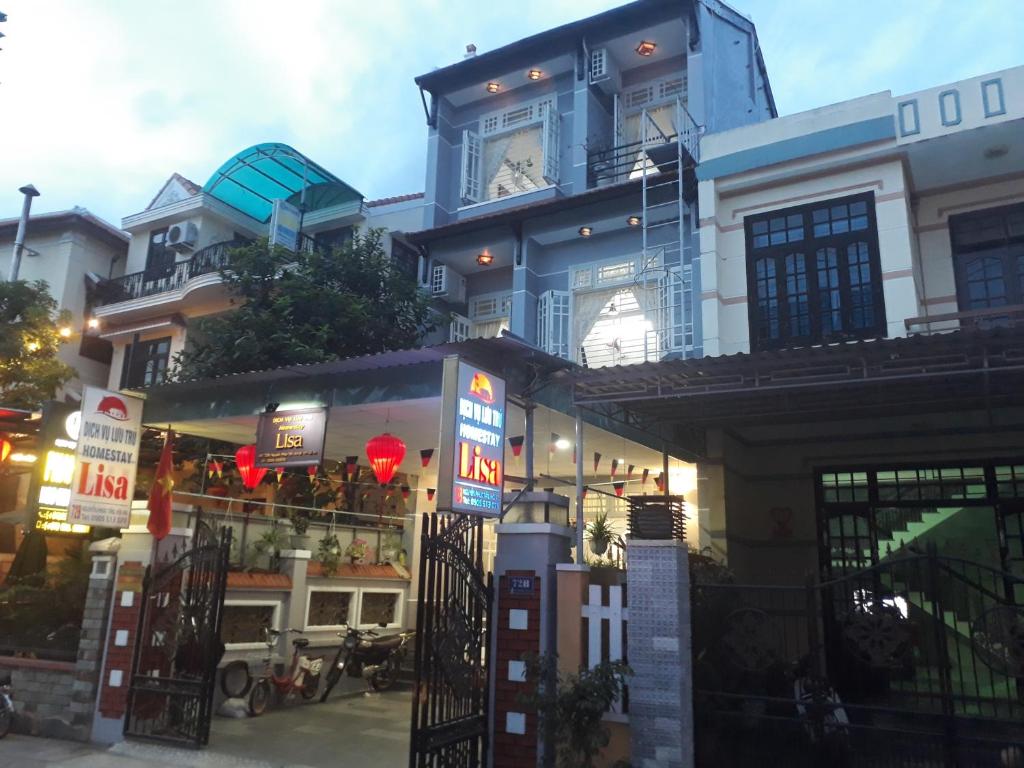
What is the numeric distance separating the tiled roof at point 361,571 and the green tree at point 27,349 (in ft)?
25.4

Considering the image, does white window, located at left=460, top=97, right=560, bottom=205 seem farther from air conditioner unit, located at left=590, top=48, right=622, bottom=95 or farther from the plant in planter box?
the plant in planter box

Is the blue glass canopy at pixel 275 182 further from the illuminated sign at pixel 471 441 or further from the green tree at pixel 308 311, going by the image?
the illuminated sign at pixel 471 441

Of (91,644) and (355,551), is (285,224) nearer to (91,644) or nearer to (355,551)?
(355,551)

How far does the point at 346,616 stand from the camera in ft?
48.0

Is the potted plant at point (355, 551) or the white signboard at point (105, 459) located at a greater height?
the white signboard at point (105, 459)

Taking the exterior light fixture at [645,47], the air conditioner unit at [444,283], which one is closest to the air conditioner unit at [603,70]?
the exterior light fixture at [645,47]

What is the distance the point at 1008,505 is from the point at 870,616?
7.24 metres

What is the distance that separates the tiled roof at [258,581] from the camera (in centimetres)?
1196

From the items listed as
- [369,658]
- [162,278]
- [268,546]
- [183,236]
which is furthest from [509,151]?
[369,658]

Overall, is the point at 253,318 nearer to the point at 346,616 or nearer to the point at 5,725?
the point at 346,616

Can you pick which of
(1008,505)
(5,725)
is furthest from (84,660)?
(1008,505)

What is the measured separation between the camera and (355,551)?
49.6 feet

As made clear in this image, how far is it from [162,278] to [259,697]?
15.0m

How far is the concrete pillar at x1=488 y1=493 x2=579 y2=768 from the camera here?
723cm
